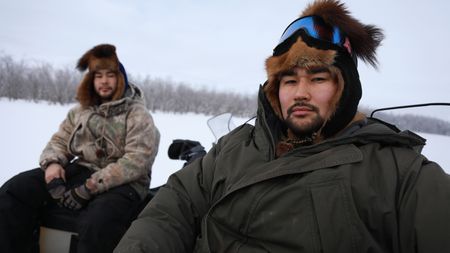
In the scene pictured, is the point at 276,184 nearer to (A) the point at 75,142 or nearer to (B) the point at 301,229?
(B) the point at 301,229

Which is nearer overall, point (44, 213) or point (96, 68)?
point (44, 213)

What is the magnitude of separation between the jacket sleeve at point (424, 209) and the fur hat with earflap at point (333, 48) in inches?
15.2

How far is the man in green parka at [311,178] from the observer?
43.2 inches

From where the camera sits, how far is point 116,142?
91.7 inches

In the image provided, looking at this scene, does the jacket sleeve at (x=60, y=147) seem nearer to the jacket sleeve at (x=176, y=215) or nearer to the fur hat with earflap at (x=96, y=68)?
the fur hat with earflap at (x=96, y=68)

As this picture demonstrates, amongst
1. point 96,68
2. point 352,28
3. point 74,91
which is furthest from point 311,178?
point 74,91

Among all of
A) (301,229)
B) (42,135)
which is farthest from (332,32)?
(42,135)

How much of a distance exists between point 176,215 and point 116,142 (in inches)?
43.9

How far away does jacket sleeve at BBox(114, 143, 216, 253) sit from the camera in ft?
4.08

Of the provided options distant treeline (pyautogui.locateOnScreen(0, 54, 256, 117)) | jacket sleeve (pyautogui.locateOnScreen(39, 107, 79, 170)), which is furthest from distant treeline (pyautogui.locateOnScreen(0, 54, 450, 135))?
jacket sleeve (pyautogui.locateOnScreen(39, 107, 79, 170))

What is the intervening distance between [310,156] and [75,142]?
A: 6.29 ft

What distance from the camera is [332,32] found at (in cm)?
147

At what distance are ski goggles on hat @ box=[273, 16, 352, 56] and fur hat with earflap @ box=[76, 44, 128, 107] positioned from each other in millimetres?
1469

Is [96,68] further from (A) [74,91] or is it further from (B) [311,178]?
(A) [74,91]
